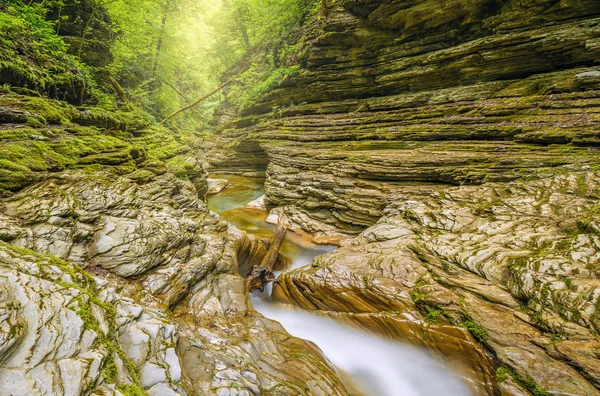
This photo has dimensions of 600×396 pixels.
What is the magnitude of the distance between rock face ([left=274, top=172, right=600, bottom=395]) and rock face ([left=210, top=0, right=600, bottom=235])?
170 cm

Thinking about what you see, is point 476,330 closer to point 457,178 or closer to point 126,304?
point 126,304

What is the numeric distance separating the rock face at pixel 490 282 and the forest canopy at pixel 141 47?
10217mm

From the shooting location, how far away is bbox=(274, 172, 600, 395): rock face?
3.56 meters

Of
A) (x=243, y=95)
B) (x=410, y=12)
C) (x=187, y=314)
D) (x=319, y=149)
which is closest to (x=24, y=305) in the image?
(x=187, y=314)

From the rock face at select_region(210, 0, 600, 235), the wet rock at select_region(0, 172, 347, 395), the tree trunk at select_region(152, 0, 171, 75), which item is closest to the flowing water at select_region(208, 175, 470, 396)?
the wet rock at select_region(0, 172, 347, 395)

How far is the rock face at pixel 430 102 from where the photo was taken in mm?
8281

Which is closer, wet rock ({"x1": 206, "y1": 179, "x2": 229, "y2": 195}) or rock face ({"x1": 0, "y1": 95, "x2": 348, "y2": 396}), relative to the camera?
rock face ({"x1": 0, "y1": 95, "x2": 348, "y2": 396})

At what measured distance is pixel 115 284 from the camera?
4.41 meters

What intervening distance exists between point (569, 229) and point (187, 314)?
26.4 feet

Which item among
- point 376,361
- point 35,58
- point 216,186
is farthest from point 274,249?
point 216,186

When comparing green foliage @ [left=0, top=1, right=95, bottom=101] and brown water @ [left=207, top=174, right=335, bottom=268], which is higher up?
green foliage @ [left=0, top=1, right=95, bottom=101]

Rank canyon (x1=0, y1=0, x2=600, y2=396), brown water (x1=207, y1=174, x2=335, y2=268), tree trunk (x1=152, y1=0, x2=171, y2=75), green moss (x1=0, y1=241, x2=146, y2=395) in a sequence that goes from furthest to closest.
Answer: tree trunk (x1=152, y1=0, x2=171, y2=75) → brown water (x1=207, y1=174, x2=335, y2=268) → canyon (x1=0, y1=0, x2=600, y2=396) → green moss (x1=0, y1=241, x2=146, y2=395)

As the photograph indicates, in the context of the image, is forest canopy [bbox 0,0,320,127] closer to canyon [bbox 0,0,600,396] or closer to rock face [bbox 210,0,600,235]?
canyon [bbox 0,0,600,396]

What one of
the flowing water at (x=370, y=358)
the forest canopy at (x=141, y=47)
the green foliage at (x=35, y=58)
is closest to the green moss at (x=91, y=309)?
the flowing water at (x=370, y=358)
